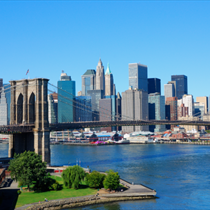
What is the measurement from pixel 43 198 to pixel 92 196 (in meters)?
4.84

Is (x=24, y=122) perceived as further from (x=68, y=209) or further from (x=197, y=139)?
(x=197, y=139)

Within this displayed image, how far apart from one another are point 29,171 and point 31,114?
59.4ft

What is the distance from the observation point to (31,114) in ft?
186

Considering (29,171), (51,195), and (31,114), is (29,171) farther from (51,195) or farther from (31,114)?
(31,114)

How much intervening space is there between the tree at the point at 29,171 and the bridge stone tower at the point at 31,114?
1256cm

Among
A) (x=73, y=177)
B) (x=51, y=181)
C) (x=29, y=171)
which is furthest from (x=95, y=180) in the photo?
(x=29, y=171)

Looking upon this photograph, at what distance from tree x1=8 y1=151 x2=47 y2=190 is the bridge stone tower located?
12564mm

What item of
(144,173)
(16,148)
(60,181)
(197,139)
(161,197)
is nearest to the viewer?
(161,197)

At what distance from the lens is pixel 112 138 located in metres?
165

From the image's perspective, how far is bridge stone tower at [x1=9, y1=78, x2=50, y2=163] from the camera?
54750mm

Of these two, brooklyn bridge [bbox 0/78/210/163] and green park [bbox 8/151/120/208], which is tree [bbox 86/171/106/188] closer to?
green park [bbox 8/151/120/208]

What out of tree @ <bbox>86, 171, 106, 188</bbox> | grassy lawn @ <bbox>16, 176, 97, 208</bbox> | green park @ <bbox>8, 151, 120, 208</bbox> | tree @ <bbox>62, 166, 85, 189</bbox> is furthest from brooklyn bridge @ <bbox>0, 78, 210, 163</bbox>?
grassy lawn @ <bbox>16, 176, 97, 208</bbox>

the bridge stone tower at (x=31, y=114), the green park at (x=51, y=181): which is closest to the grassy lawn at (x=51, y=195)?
the green park at (x=51, y=181)

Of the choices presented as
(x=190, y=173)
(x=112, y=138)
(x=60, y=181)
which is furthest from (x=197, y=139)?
(x=60, y=181)
